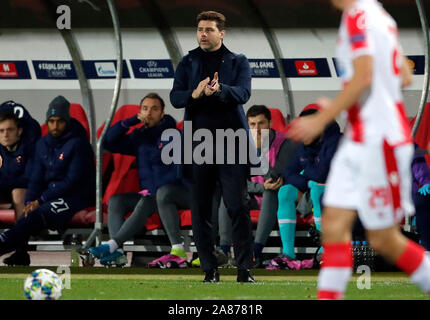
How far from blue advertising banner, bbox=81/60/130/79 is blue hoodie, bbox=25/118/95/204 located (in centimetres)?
122

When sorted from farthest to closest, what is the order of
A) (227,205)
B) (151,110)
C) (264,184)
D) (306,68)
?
(306,68) < (151,110) < (264,184) < (227,205)

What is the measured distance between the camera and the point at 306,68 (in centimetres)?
1198

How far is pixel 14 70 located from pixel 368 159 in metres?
8.60

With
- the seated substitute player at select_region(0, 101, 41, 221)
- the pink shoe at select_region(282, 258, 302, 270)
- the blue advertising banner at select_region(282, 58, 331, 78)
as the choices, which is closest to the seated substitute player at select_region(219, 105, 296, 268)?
the pink shoe at select_region(282, 258, 302, 270)

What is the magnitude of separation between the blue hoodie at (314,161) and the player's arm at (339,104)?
5.49m

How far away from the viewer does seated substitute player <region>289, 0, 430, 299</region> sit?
15.2 ft

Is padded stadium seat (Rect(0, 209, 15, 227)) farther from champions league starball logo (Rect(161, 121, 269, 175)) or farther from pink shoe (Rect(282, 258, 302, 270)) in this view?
champions league starball logo (Rect(161, 121, 269, 175))

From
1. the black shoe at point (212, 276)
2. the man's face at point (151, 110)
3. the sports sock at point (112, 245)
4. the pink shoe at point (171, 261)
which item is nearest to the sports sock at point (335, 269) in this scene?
the black shoe at point (212, 276)

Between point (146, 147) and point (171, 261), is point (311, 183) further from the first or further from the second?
point (146, 147)

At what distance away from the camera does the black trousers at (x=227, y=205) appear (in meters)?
7.95

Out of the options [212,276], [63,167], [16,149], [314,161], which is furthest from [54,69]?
[212,276]

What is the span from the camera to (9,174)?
11.6m
